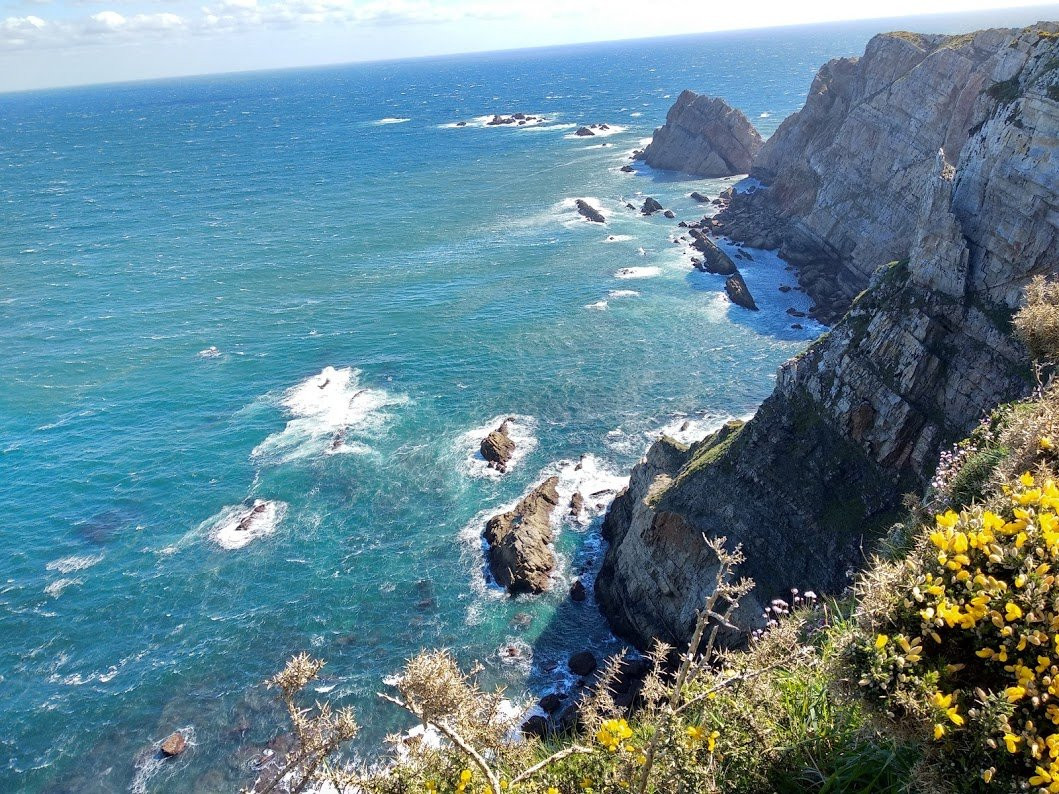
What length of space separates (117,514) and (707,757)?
50.4 m

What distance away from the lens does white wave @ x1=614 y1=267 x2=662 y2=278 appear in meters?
86.2

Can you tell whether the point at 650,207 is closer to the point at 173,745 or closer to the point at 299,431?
the point at 299,431

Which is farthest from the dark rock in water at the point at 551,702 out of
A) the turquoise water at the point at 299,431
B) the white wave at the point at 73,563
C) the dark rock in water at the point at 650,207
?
the dark rock in water at the point at 650,207

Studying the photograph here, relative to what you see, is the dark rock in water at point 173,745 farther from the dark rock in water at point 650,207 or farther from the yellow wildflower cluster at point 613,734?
the dark rock in water at point 650,207

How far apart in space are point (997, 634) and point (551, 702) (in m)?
29.6

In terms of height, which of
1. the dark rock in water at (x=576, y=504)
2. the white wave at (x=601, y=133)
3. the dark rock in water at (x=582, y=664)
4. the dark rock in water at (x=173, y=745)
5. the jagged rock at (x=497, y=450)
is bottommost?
the dark rock in water at (x=582, y=664)

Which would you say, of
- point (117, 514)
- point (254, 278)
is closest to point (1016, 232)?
point (117, 514)

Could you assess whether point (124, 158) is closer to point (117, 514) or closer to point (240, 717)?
point (117, 514)

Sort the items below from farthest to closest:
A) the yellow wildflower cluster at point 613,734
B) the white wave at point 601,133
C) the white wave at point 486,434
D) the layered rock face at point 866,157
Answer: the white wave at point 601,133
the layered rock face at point 866,157
the white wave at point 486,434
the yellow wildflower cluster at point 613,734

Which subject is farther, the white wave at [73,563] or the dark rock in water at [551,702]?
the white wave at [73,563]

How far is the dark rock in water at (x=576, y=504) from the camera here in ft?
153

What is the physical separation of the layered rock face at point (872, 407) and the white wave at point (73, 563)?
32586 mm

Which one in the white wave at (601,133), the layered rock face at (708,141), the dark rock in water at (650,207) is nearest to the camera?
the dark rock in water at (650,207)

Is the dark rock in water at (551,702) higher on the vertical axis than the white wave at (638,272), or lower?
lower
